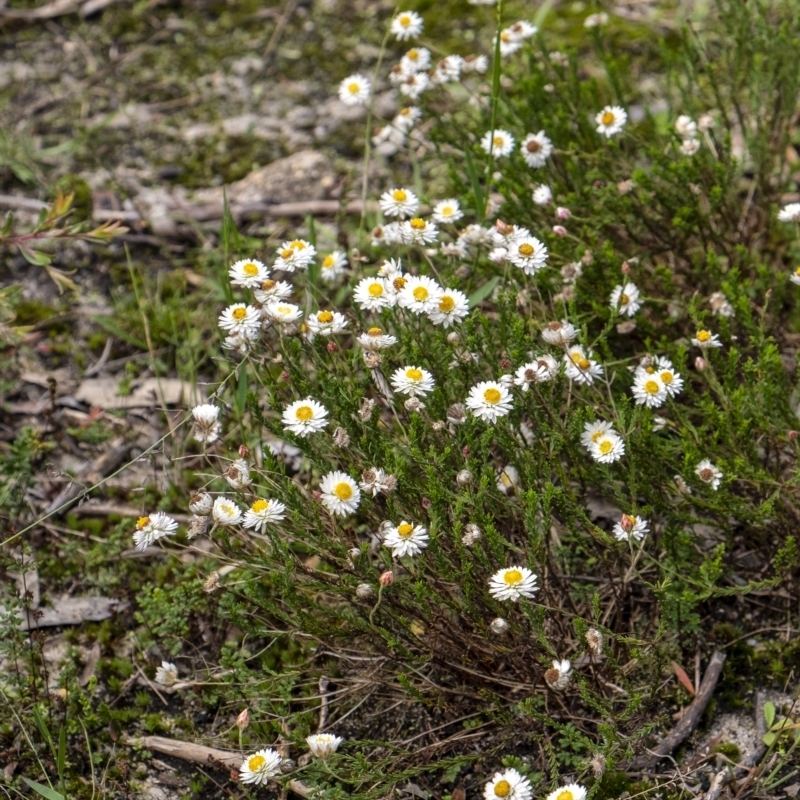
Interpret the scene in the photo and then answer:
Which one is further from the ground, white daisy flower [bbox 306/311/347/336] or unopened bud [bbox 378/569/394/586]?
white daisy flower [bbox 306/311/347/336]

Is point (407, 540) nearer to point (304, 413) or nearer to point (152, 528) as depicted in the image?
point (304, 413)

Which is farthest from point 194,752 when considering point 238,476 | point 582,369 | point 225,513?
point 582,369

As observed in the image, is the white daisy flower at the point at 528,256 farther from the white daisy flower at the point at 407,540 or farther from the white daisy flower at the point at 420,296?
the white daisy flower at the point at 407,540

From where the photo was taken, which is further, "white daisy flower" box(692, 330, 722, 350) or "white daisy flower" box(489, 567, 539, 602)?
"white daisy flower" box(692, 330, 722, 350)

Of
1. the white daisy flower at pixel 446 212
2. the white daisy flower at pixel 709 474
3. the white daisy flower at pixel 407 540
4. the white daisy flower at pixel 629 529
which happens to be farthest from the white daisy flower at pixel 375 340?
the white daisy flower at pixel 709 474

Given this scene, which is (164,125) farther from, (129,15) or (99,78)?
(129,15)

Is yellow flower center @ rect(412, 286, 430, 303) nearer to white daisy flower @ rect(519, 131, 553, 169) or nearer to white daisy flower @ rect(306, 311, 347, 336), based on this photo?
white daisy flower @ rect(306, 311, 347, 336)

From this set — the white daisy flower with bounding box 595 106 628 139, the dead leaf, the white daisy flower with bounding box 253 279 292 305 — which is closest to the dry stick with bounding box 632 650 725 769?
the dead leaf
